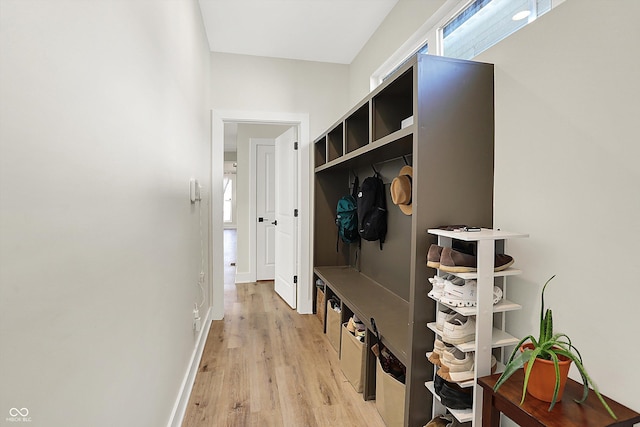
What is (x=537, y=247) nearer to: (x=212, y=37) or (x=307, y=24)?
(x=307, y=24)

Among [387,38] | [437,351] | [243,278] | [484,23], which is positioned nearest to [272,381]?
[437,351]

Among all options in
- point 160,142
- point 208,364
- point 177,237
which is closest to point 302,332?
point 208,364

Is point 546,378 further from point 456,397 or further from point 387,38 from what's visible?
point 387,38

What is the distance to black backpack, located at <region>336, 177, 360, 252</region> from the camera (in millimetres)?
2980

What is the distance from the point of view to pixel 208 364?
241 cm

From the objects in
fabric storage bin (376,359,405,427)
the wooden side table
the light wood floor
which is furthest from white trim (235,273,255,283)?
the wooden side table

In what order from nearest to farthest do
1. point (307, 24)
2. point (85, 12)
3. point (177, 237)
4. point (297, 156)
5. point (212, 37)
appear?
point (85, 12) < point (177, 237) < point (307, 24) < point (212, 37) < point (297, 156)

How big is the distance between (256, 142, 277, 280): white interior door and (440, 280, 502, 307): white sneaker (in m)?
3.80

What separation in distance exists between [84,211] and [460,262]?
120cm

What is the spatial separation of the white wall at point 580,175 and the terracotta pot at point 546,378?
0.18 metres

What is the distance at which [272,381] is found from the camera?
86.4 inches

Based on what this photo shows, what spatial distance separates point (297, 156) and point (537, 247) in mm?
2536

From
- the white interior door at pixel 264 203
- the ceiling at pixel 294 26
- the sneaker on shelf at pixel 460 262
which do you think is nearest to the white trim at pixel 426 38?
the ceiling at pixel 294 26

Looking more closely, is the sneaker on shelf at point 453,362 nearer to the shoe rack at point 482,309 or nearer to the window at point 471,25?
the shoe rack at point 482,309
